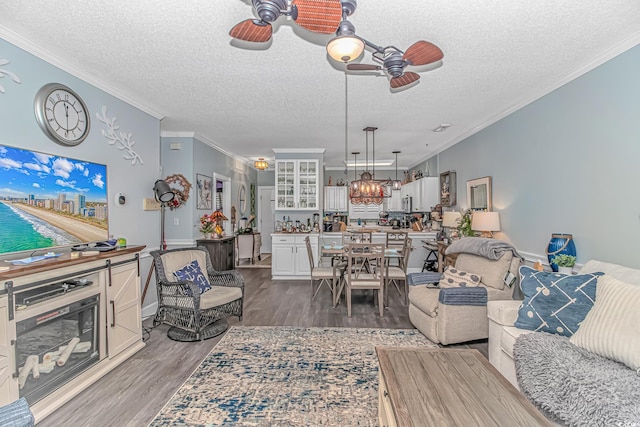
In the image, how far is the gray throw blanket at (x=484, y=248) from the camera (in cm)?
334

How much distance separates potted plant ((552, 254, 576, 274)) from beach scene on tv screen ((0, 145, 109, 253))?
434 cm


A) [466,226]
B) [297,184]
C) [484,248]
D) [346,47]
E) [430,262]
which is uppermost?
[346,47]

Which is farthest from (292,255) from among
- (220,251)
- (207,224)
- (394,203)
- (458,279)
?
(394,203)

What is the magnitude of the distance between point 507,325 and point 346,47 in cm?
235

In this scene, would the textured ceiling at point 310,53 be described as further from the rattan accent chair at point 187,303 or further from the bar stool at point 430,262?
the bar stool at point 430,262

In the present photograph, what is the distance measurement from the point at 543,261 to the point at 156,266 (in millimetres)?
4218

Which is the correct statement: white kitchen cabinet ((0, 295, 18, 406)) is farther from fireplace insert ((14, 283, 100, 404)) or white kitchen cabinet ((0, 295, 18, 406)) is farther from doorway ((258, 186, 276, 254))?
doorway ((258, 186, 276, 254))

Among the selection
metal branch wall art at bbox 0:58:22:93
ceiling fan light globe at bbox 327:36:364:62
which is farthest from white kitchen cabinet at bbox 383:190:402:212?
metal branch wall art at bbox 0:58:22:93

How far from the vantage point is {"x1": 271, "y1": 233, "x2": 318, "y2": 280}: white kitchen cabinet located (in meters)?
6.16

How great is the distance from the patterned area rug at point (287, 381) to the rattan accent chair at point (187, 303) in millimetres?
282

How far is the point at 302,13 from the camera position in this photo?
153 cm

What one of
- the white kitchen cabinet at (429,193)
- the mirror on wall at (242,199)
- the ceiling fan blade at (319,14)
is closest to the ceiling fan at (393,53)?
the ceiling fan blade at (319,14)

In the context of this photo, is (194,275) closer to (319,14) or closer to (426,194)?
(319,14)

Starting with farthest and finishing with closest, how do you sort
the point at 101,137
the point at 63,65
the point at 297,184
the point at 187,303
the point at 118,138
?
the point at 297,184 < the point at 118,138 < the point at 187,303 < the point at 101,137 < the point at 63,65
